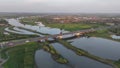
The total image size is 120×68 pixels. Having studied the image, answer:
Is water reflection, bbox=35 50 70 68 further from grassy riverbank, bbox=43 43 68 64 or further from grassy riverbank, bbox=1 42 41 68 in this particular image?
grassy riverbank, bbox=1 42 41 68

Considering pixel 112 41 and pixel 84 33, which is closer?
pixel 112 41

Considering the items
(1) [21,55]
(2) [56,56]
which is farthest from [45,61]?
(1) [21,55]

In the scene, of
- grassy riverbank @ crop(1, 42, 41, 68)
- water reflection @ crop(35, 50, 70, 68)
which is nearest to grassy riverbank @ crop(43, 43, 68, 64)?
water reflection @ crop(35, 50, 70, 68)

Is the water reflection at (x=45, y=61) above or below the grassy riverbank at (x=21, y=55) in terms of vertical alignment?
below

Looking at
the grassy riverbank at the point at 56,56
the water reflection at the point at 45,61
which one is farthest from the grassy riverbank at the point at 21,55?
the grassy riverbank at the point at 56,56

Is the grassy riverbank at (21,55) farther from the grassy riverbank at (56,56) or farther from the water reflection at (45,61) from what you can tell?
the grassy riverbank at (56,56)

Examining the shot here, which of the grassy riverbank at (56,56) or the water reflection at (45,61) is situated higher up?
the grassy riverbank at (56,56)

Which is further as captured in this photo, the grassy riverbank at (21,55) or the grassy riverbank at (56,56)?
the grassy riverbank at (56,56)

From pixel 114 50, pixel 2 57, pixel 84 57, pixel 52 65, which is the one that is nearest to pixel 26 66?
pixel 52 65

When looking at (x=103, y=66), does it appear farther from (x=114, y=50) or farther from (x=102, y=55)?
(x=114, y=50)
